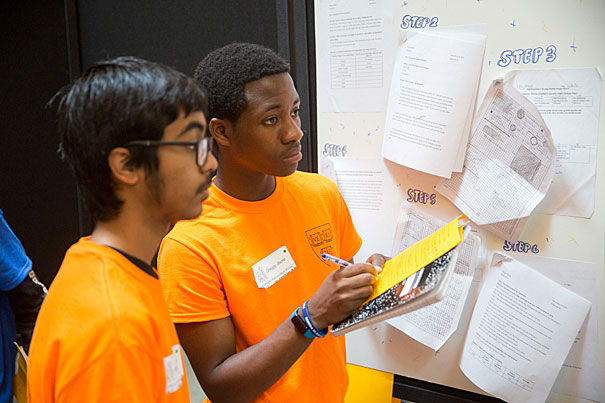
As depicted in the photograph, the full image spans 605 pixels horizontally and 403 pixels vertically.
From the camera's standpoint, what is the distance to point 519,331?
125 centimetres

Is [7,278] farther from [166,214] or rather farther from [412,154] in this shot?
[412,154]

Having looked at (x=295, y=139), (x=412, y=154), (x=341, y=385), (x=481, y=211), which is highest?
(x=295, y=139)

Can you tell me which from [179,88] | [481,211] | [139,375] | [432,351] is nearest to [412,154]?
[481,211]

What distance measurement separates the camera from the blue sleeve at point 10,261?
4.24ft

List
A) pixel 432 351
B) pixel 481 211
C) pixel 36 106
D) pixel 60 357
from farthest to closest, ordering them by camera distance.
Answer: pixel 36 106, pixel 432 351, pixel 481 211, pixel 60 357

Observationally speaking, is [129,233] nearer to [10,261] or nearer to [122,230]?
[122,230]

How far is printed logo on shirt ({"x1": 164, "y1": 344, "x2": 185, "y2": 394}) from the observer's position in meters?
0.67

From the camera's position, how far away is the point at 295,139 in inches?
39.8

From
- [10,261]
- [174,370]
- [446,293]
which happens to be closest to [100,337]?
[174,370]

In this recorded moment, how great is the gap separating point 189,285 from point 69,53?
186 centimetres

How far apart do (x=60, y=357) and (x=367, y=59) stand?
46.0 inches

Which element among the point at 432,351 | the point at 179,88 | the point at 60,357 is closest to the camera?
the point at 60,357

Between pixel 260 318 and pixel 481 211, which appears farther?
pixel 481 211

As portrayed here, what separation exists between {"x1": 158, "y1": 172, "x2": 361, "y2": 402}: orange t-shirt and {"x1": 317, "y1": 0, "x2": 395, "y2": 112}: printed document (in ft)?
1.50
